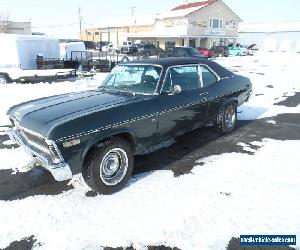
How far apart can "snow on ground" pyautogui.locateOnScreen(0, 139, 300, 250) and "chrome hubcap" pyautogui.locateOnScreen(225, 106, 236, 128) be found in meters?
1.87

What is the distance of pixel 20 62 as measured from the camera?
577 inches

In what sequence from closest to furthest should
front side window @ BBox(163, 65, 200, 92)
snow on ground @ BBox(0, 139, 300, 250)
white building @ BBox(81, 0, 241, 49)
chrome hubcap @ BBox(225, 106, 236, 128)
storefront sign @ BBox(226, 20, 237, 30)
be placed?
snow on ground @ BBox(0, 139, 300, 250) → front side window @ BBox(163, 65, 200, 92) → chrome hubcap @ BBox(225, 106, 236, 128) → white building @ BBox(81, 0, 241, 49) → storefront sign @ BBox(226, 20, 237, 30)

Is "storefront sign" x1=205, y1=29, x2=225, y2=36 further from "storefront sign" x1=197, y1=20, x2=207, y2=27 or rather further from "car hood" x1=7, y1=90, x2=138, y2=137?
"car hood" x1=7, y1=90, x2=138, y2=137

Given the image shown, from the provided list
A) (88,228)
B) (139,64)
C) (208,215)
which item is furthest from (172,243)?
(139,64)

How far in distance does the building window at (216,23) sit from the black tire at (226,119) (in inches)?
1733

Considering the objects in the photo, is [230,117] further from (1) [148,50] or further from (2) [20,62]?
(1) [148,50]

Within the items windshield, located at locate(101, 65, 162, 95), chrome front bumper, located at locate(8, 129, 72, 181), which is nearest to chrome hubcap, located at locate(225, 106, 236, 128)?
windshield, located at locate(101, 65, 162, 95)

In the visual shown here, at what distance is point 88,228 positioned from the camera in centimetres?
370

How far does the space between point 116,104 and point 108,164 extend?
2.90 ft

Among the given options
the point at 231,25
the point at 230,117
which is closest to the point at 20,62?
the point at 230,117

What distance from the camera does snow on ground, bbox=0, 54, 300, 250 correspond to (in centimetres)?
353

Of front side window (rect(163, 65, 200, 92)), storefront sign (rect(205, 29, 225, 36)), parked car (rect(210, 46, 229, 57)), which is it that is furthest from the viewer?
storefront sign (rect(205, 29, 225, 36))

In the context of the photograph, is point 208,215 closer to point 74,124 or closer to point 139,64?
point 74,124

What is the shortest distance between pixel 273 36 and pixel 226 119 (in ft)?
188
